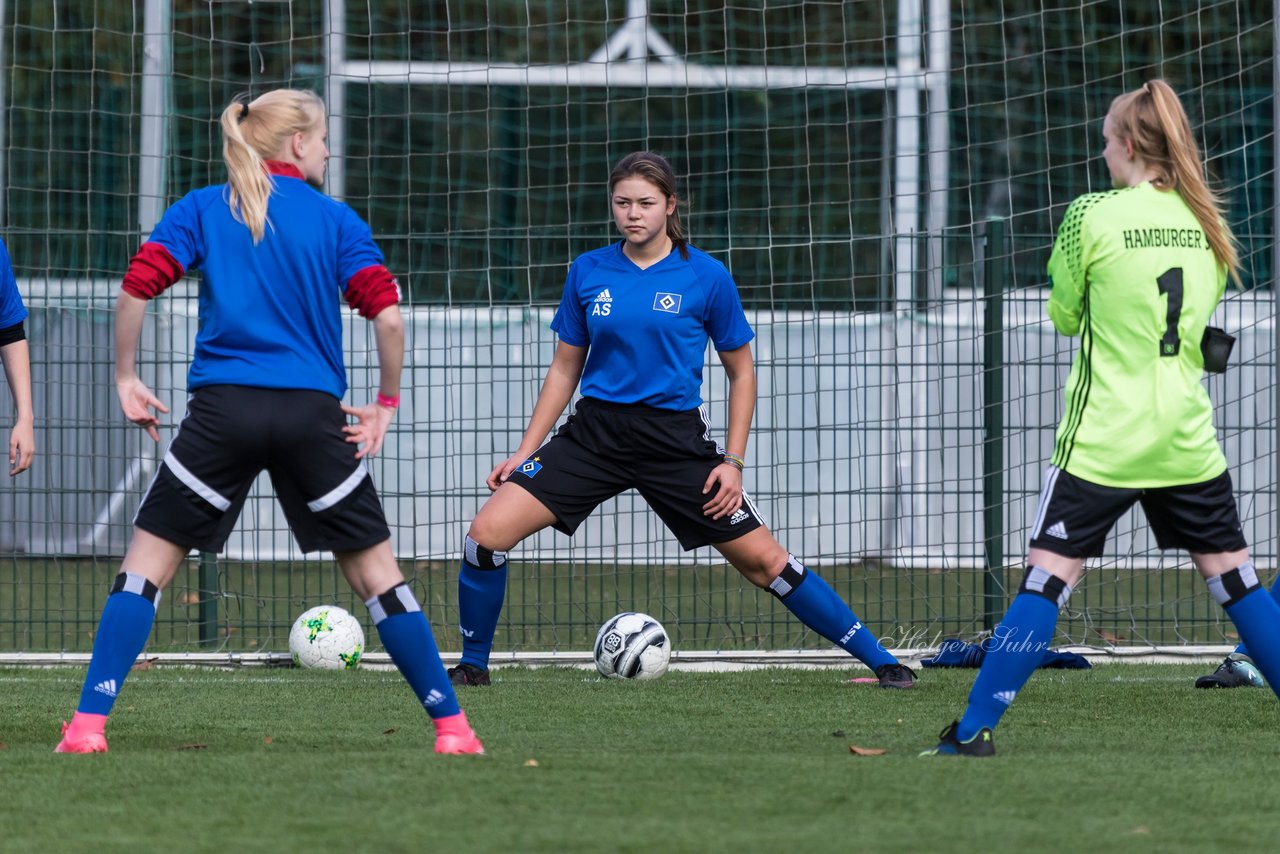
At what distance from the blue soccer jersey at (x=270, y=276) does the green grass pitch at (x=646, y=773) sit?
1.01m

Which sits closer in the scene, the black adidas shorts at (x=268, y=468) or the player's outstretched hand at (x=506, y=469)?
the black adidas shorts at (x=268, y=468)

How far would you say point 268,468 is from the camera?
178 inches

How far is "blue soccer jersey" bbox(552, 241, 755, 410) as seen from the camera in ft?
20.0

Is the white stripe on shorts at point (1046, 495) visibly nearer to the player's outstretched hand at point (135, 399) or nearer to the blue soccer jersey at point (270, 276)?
the blue soccer jersey at point (270, 276)

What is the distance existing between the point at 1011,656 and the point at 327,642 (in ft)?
11.6

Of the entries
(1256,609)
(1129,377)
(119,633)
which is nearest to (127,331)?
(119,633)

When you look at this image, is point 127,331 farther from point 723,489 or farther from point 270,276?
point 723,489

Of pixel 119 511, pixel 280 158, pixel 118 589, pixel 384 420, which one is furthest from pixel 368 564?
pixel 119 511

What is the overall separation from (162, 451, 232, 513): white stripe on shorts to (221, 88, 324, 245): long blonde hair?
599 mm

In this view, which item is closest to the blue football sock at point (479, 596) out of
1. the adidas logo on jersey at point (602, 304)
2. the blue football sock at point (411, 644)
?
the adidas logo on jersey at point (602, 304)

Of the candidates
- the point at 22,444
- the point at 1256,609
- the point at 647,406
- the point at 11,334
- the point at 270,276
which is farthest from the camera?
the point at 647,406

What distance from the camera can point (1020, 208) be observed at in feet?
47.1

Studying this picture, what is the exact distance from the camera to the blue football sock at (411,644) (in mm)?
4570

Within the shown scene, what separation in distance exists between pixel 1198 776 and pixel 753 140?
9.36 m
